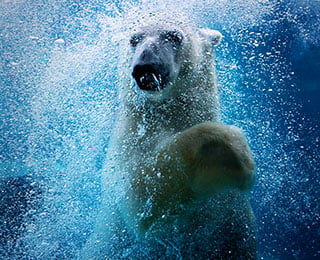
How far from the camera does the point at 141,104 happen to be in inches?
79.7

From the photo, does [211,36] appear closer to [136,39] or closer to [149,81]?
[136,39]

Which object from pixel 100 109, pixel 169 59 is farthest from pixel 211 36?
pixel 100 109

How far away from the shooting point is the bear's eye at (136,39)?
1954 mm

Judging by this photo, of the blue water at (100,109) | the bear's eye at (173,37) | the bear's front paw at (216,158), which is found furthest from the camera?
the bear's eye at (173,37)

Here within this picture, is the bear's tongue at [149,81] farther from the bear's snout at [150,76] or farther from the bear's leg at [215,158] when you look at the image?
the bear's leg at [215,158]

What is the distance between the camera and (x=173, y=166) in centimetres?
168

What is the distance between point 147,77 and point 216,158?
0.55 metres

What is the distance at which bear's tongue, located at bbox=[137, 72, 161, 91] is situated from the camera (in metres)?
1.68

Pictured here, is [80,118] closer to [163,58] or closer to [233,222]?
[163,58]

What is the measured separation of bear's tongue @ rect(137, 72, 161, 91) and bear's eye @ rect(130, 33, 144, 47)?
1.08 feet

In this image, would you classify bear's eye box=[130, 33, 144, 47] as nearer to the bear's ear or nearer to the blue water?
the blue water

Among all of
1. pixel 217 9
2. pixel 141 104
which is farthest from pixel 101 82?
pixel 217 9

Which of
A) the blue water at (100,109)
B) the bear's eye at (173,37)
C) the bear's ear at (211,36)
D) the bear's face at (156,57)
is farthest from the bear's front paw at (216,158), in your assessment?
the bear's ear at (211,36)

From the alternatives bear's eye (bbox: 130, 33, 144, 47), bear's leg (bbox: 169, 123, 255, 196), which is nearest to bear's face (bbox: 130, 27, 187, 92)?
bear's eye (bbox: 130, 33, 144, 47)
